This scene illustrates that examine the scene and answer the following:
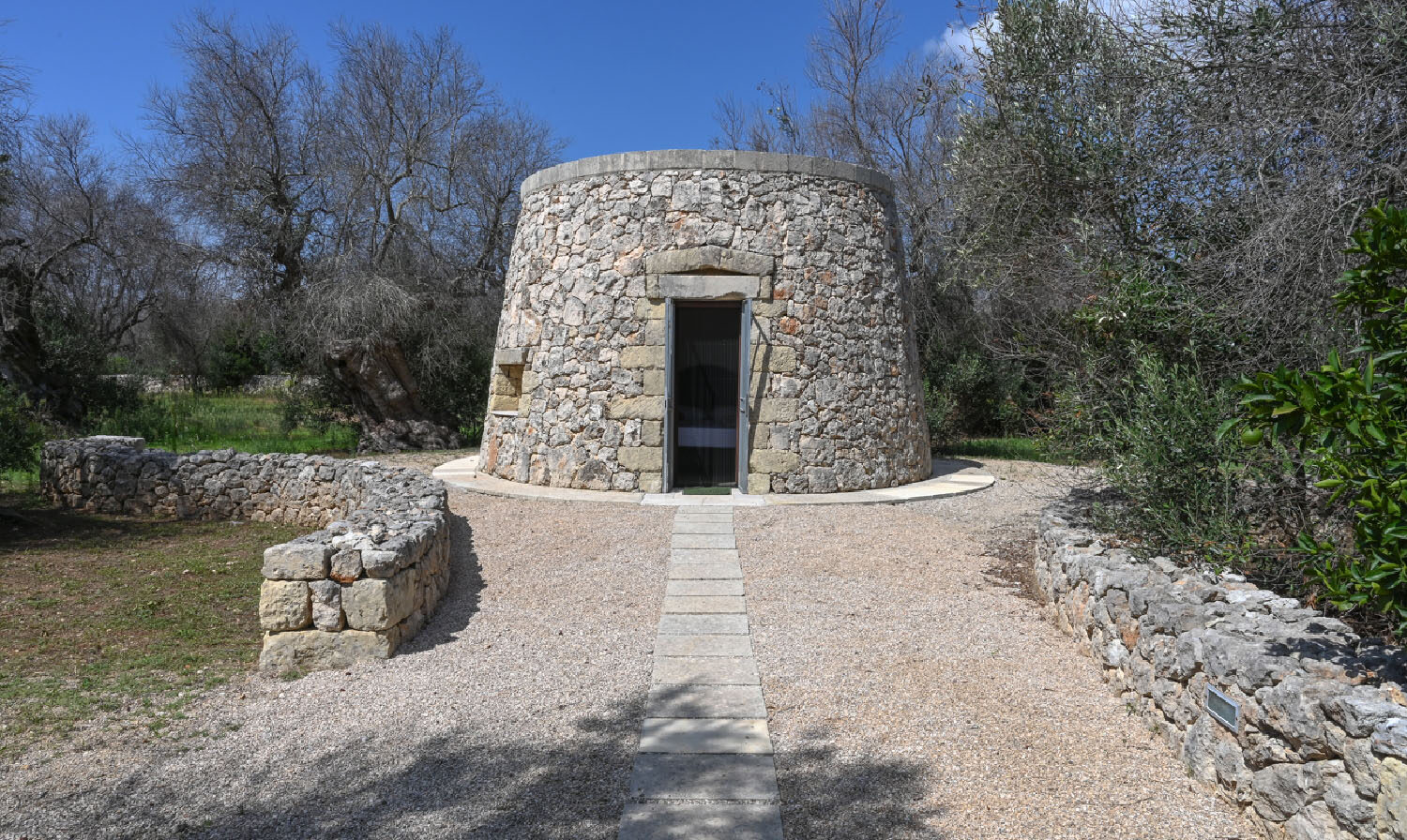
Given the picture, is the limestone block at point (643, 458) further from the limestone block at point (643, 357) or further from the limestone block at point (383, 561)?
the limestone block at point (383, 561)

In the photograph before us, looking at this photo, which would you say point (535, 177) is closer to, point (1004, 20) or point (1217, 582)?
point (1004, 20)

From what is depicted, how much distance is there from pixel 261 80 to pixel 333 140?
1529mm

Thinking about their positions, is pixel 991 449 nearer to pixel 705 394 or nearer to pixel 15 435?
pixel 705 394

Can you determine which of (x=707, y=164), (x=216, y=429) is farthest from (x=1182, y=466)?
(x=216, y=429)

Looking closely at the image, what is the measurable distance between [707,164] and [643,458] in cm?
348

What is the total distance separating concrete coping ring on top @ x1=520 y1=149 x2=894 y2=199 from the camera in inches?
390

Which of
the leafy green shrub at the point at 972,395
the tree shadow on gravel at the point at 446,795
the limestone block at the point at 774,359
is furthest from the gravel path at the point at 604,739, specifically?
the leafy green shrub at the point at 972,395

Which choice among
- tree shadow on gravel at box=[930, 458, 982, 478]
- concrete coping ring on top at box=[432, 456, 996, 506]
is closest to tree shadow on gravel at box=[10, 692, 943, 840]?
concrete coping ring on top at box=[432, 456, 996, 506]

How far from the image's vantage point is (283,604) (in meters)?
4.91

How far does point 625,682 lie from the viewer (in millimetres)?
4719

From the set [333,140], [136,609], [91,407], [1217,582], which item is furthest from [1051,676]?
[91,407]

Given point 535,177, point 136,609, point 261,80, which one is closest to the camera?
point 136,609

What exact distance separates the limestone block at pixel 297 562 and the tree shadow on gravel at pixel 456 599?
71 cm

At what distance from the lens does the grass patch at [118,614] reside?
451cm
